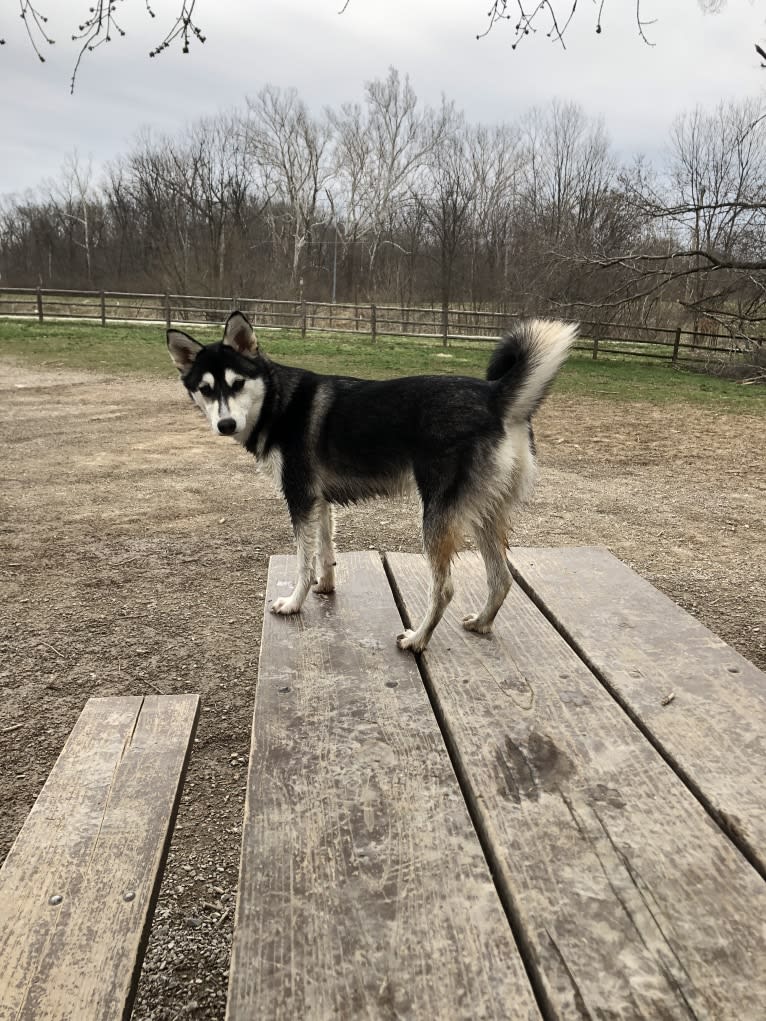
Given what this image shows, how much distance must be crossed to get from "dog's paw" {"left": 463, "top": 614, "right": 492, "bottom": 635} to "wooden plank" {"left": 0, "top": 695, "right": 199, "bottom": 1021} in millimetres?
920

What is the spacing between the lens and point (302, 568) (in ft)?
8.77

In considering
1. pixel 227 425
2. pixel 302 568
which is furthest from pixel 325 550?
pixel 227 425

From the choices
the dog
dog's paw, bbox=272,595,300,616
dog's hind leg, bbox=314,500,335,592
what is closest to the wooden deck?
dog's paw, bbox=272,595,300,616

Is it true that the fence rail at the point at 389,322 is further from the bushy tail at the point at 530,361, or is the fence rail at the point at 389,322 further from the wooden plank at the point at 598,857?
the wooden plank at the point at 598,857

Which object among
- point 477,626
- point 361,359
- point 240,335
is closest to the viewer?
point 477,626

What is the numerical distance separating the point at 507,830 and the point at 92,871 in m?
0.90

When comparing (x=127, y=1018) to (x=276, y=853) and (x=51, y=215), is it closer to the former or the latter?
(x=276, y=853)

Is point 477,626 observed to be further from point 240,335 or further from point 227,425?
point 240,335

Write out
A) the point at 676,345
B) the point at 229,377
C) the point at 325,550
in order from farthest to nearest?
the point at 676,345 → the point at 229,377 → the point at 325,550

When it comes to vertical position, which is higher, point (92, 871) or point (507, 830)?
point (507, 830)

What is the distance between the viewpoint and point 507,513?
256cm

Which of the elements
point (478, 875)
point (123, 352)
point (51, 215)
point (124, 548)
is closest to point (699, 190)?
point (123, 352)

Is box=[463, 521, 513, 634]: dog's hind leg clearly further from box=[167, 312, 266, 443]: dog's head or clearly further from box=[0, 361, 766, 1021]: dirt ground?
box=[0, 361, 766, 1021]: dirt ground

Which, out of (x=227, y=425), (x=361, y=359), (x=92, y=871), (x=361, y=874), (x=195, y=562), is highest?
(x=227, y=425)
